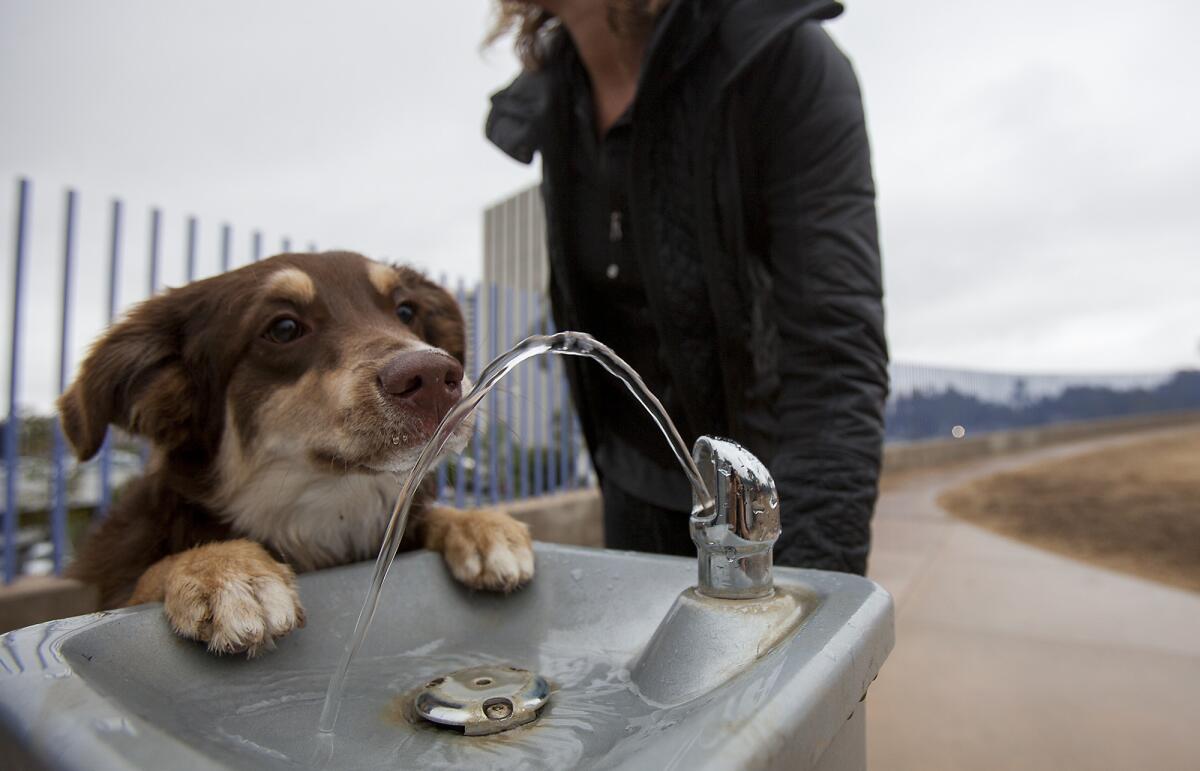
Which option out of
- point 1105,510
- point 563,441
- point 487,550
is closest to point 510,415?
point 563,441

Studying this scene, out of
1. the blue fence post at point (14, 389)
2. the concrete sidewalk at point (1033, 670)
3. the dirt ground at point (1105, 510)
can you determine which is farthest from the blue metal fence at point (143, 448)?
the dirt ground at point (1105, 510)

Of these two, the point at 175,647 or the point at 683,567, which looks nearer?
the point at 175,647

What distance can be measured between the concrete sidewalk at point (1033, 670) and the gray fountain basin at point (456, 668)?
167cm

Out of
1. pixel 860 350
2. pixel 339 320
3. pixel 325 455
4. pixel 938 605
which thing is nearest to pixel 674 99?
pixel 860 350

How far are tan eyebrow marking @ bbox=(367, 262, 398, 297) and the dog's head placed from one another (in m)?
0.05

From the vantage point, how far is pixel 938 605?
4.87m

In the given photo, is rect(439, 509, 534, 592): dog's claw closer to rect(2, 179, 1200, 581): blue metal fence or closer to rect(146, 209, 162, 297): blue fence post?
rect(2, 179, 1200, 581): blue metal fence

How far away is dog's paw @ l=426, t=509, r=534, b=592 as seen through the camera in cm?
131

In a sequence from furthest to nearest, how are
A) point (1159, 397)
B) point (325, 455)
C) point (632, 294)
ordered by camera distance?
point (1159, 397)
point (632, 294)
point (325, 455)

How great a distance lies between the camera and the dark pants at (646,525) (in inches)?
92.3

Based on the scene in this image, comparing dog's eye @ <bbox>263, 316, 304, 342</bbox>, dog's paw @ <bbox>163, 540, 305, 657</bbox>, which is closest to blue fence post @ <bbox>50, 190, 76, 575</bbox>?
dog's eye @ <bbox>263, 316, 304, 342</bbox>

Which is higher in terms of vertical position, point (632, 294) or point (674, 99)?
point (674, 99)

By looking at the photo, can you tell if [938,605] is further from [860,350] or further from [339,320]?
[339,320]

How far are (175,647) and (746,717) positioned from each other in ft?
2.40
